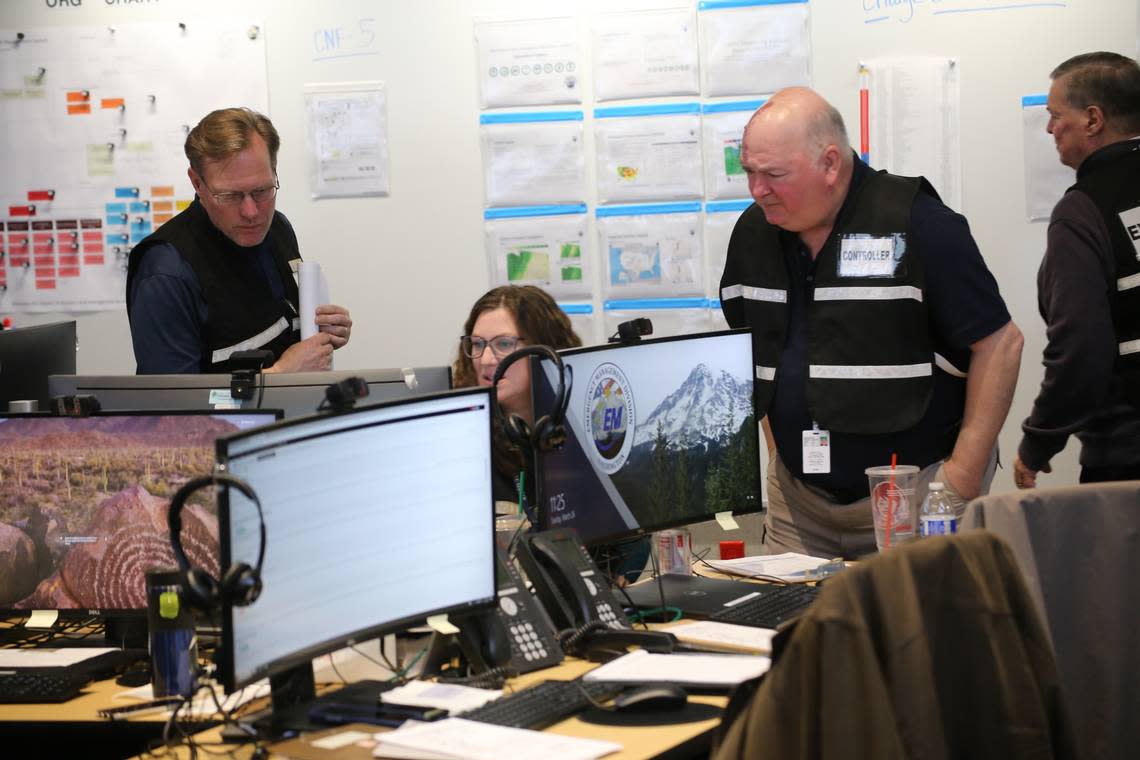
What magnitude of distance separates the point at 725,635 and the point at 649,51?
249 cm

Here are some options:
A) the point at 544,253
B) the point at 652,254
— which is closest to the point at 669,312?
the point at 652,254

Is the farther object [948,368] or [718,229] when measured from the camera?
[718,229]

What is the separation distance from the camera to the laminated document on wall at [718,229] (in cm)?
435

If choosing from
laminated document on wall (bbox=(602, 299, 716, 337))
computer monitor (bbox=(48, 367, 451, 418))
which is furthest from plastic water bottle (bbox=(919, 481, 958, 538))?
laminated document on wall (bbox=(602, 299, 716, 337))

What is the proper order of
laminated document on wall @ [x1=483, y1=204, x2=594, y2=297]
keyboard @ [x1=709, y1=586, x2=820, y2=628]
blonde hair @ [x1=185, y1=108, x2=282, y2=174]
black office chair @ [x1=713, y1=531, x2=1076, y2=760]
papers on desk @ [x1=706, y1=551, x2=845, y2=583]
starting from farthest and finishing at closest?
1. laminated document on wall @ [x1=483, y1=204, x2=594, y2=297]
2. blonde hair @ [x1=185, y1=108, x2=282, y2=174]
3. papers on desk @ [x1=706, y1=551, x2=845, y2=583]
4. keyboard @ [x1=709, y1=586, x2=820, y2=628]
5. black office chair @ [x1=713, y1=531, x2=1076, y2=760]

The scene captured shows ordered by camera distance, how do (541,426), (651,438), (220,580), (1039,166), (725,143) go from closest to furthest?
(220,580)
(541,426)
(651,438)
(1039,166)
(725,143)

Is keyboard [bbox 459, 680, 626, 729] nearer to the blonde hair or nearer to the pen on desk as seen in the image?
the pen on desk

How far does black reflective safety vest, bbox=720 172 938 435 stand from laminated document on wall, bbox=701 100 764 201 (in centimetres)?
122

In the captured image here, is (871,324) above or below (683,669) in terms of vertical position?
above

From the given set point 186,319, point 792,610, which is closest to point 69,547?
point 186,319

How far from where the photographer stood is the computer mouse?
1.97 metres

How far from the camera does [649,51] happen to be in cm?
429

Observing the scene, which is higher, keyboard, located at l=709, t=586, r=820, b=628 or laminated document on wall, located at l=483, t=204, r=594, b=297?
laminated document on wall, located at l=483, t=204, r=594, b=297

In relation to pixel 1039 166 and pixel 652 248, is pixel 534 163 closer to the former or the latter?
pixel 652 248
